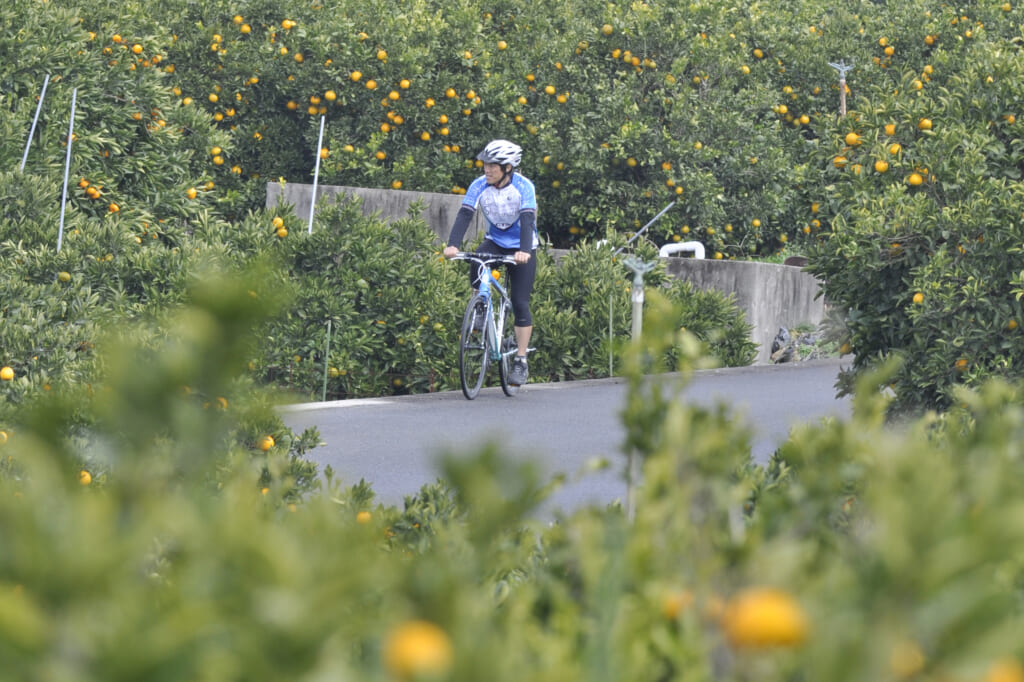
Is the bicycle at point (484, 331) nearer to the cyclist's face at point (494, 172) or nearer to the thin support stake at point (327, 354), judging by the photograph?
the cyclist's face at point (494, 172)

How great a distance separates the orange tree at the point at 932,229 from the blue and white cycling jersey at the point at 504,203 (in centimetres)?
337

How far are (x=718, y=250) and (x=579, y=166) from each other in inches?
86.2

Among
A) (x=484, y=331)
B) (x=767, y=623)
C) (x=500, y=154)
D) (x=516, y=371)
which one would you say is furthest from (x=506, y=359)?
(x=767, y=623)

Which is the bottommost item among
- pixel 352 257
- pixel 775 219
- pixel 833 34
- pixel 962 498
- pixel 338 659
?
pixel 338 659

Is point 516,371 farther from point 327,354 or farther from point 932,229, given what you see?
point 932,229

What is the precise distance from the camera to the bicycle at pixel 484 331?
9.87m

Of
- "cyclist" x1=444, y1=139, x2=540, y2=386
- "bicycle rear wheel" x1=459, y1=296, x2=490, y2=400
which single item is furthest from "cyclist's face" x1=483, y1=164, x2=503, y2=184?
"bicycle rear wheel" x1=459, y1=296, x2=490, y2=400

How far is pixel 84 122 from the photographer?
11.1 meters

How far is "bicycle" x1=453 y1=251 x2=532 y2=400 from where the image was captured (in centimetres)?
987

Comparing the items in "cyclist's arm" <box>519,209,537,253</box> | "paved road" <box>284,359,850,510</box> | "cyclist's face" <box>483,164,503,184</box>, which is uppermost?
"cyclist's face" <box>483,164,503,184</box>

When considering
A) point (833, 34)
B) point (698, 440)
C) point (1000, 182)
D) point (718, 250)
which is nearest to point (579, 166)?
point (718, 250)

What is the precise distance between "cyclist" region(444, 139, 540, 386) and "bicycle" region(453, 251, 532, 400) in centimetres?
7

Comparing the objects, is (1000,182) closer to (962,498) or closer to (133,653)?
(962,498)

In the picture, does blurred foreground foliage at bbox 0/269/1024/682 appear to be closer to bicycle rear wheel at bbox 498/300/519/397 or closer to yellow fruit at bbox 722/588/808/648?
yellow fruit at bbox 722/588/808/648
